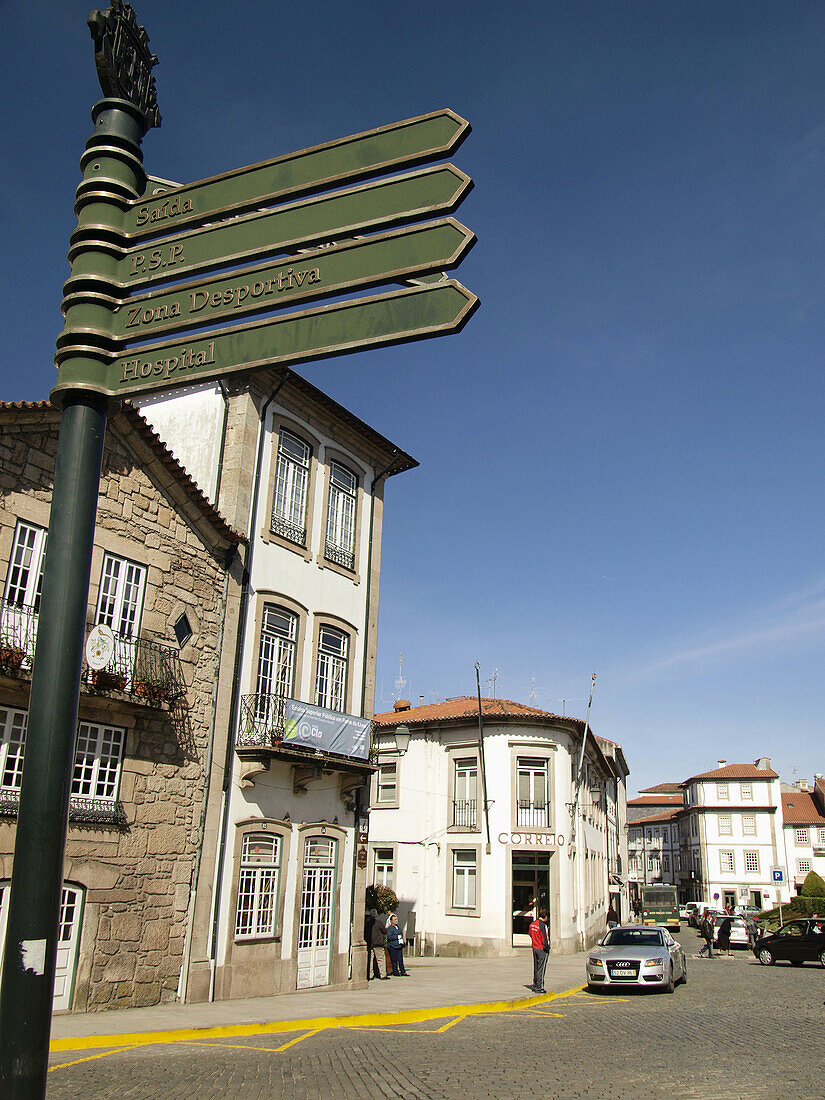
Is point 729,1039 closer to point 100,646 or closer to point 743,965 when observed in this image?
point 100,646

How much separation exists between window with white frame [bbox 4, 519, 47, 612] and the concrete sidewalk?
5978 millimetres

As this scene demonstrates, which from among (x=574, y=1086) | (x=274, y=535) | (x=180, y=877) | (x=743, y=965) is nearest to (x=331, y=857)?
(x=180, y=877)

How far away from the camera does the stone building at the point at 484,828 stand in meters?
31.3

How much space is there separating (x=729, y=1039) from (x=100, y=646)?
10964 mm

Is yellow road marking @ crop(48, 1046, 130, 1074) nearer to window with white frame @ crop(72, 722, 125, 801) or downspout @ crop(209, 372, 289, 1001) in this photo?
window with white frame @ crop(72, 722, 125, 801)

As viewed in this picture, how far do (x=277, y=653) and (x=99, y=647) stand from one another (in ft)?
16.9

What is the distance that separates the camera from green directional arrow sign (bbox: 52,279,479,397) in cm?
336

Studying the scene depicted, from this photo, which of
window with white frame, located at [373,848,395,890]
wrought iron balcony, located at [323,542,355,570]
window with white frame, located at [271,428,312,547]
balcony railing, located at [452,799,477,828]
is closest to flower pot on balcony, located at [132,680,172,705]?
window with white frame, located at [271,428,312,547]

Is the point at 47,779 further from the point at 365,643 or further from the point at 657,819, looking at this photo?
the point at 657,819

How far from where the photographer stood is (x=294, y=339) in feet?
11.7

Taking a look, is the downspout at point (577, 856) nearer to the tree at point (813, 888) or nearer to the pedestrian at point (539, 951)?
the pedestrian at point (539, 951)

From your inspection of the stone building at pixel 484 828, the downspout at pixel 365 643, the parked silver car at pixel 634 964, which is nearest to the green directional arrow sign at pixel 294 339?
the downspout at pixel 365 643

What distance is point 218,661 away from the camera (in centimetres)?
1722

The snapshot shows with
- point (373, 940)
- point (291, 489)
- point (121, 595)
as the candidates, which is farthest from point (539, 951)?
point (121, 595)
